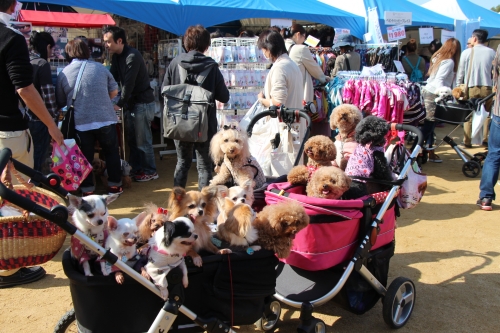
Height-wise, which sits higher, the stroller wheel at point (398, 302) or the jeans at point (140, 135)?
the jeans at point (140, 135)

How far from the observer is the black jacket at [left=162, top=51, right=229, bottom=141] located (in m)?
4.30

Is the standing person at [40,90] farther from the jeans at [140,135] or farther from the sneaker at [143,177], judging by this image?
the sneaker at [143,177]

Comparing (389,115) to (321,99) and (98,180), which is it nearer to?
(321,99)

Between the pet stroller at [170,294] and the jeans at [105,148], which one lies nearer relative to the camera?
the pet stroller at [170,294]

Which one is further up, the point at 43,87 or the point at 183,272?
the point at 43,87

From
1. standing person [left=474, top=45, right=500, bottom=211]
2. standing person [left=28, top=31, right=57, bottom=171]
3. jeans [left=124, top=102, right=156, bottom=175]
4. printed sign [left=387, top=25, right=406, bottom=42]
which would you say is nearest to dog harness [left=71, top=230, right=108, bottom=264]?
standing person [left=28, top=31, right=57, bottom=171]

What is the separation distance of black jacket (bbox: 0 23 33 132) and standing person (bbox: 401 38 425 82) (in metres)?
8.54

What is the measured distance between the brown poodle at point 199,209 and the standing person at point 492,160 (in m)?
3.99

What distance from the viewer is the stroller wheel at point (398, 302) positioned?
278 centimetres

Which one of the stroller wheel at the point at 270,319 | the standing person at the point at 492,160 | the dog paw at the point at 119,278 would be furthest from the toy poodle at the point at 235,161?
the standing person at the point at 492,160

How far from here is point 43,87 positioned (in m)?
4.84

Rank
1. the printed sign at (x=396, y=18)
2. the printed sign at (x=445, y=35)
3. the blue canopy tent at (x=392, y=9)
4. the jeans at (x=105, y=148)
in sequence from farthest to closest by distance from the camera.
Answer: the blue canopy tent at (x=392, y=9), the printed sign at (x=445, y=35), the printed sign at (x=396, y=18), the jeans at (x=105, y=148)

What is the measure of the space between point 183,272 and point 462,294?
8.12ft

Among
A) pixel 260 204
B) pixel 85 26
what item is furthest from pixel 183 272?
pixel 85 26
